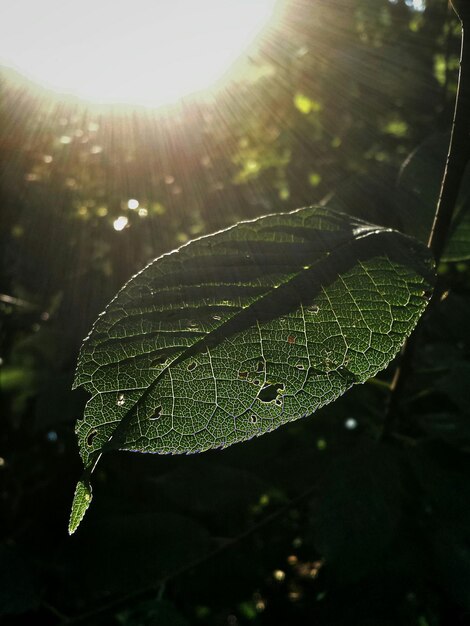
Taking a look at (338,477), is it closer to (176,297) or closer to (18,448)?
(176,297)

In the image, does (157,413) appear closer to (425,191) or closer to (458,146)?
(458,146)

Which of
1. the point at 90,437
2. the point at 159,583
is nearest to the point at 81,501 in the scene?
the point at 90,437

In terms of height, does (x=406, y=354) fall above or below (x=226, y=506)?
above

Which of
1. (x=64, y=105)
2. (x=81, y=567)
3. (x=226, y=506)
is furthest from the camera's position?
(x=64, y=105)

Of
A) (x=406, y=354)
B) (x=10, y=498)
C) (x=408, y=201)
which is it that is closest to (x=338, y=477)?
(x=406, y=354)

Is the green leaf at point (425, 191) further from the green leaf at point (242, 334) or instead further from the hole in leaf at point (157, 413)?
the hole in leaf at point (157, 413)

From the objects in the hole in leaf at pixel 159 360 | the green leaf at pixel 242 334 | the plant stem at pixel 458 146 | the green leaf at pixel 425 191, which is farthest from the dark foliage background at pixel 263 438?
the hole in leaf at pixel 159 360

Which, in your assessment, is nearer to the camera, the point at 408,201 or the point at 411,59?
the point at 408,201
